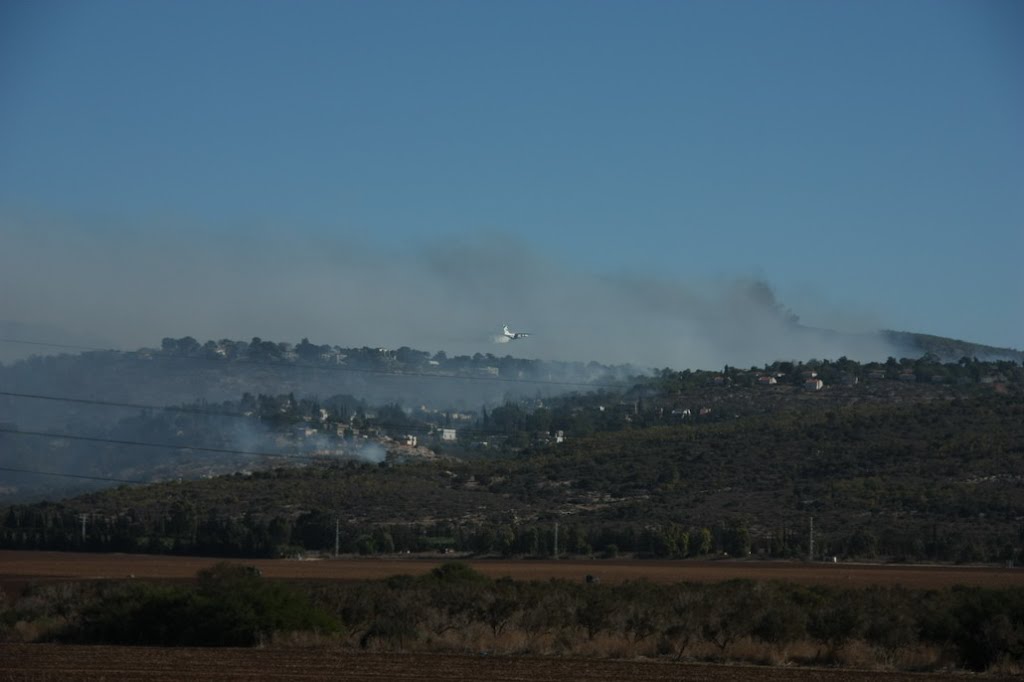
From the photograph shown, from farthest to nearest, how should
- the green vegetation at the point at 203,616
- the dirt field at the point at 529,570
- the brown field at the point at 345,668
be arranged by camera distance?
the dirt field at the point at 529,570 < the green vegetation at the point at 203,616 < the brown field at the point at 345,668

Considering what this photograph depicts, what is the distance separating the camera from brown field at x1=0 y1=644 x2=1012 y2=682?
123 feet

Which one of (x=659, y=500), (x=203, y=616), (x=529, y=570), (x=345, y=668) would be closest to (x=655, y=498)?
(x=659, y=500)

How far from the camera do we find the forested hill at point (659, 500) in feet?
348

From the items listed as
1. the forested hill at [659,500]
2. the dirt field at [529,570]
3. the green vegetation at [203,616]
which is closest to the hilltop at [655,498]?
the forested hill at [659,500]

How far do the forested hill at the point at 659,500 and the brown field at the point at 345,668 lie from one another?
58.8m

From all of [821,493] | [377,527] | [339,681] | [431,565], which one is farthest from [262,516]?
[339,681]

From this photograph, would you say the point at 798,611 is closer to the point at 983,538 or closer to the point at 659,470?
the point at 983,538

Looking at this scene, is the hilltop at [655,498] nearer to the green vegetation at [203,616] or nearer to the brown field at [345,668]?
the green vegetation at [203,616]

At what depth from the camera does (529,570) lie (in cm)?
8494

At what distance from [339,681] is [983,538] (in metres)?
73.6

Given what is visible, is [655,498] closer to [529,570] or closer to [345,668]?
[529,570]

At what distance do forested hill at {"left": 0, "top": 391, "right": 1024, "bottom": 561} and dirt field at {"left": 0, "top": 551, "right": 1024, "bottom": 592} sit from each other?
7.22 m

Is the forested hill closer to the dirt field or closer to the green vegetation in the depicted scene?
the dirt field

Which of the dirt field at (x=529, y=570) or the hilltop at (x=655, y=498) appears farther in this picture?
the hilltop at (x=655, y=498)
